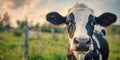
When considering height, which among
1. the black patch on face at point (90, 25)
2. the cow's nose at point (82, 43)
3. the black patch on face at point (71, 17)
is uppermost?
the black patch on face at point (71, 17)

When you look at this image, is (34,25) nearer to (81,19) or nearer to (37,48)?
(37,48)

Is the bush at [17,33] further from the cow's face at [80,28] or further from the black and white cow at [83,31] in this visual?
the cow's face at [80,28]

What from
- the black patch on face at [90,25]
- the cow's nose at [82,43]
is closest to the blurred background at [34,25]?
the black patch on face at [90,25]

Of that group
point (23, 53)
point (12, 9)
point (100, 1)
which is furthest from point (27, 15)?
point (100, 1)

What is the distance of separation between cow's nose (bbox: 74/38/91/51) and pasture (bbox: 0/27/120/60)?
1664mm

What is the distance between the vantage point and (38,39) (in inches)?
324

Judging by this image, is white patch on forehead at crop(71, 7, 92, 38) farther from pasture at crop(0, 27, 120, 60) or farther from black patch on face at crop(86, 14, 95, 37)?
pasture at crop(0, 27, 120, 60)

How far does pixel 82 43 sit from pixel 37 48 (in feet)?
7.61

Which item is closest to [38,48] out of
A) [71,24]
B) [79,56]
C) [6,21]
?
[6,21]

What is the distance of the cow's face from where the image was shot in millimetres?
5383

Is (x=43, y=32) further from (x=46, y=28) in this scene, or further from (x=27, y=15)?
(x=27, y=15)

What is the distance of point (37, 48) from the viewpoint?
7.51 meters

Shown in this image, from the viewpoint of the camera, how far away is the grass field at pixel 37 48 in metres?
7.19

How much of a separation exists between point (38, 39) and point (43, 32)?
25 cm
